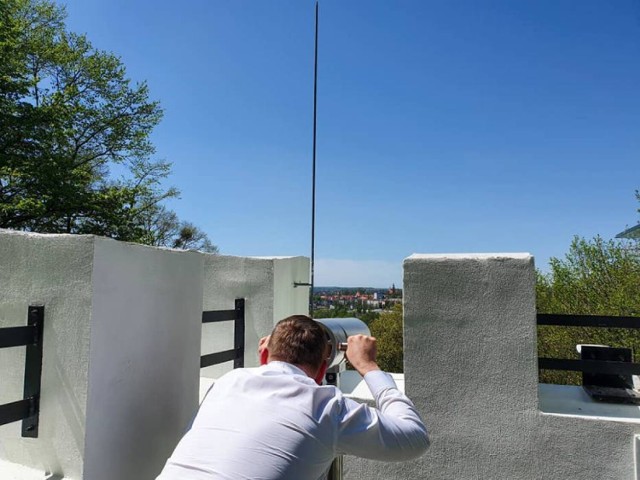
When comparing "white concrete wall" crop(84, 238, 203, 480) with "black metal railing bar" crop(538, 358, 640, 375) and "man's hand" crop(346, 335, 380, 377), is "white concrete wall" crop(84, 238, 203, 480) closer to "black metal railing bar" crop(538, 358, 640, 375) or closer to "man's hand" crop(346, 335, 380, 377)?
"man's hand" crop(346, 335, 380, 377)

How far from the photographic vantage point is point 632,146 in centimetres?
2103

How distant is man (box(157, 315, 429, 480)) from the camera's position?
3.77ft

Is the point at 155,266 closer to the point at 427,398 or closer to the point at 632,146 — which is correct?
the point at 427,398

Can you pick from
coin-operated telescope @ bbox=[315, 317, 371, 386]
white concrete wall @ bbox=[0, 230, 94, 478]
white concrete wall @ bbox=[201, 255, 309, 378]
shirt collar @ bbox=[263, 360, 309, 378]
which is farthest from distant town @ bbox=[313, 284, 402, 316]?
white concrete wall @ bbox=[0, 230, 94, 478]

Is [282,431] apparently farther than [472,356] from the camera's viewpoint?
No

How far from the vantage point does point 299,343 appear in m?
1.45

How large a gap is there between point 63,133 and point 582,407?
54.0 ft

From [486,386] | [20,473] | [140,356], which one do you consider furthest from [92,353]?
Answer: [486,386]

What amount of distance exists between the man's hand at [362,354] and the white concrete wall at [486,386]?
704 mm

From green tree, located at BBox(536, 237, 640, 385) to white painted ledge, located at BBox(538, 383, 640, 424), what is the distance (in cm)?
1354

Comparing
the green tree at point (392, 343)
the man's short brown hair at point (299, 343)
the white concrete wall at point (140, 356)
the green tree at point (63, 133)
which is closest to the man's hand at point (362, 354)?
the man's short brown hair at point (299, 343)

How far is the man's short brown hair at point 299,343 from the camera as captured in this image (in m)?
1.44

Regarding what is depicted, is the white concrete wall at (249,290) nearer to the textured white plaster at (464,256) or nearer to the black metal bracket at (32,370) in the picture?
the textured white plaster at (464,256)

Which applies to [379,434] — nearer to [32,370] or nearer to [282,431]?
[282,431]
